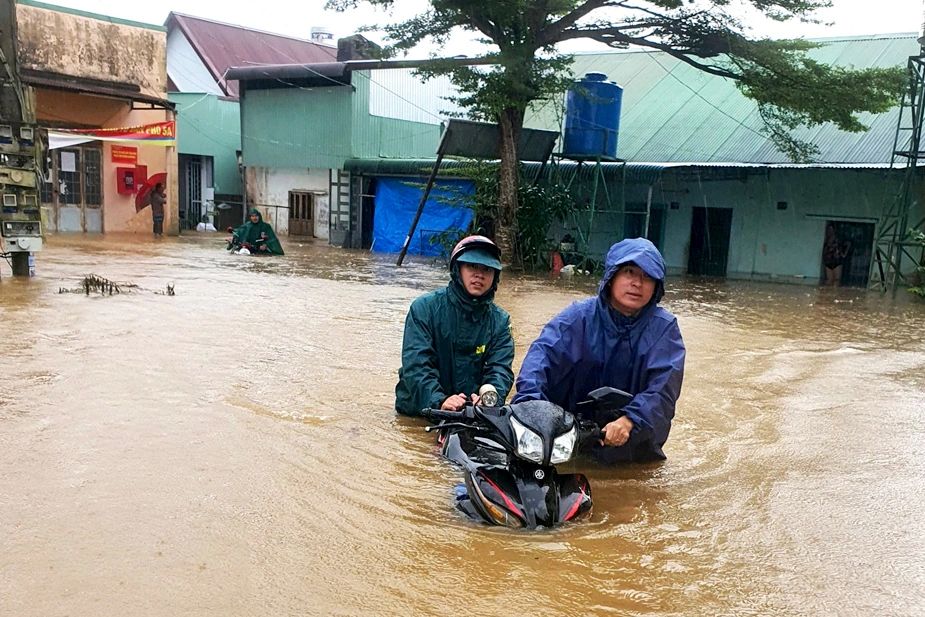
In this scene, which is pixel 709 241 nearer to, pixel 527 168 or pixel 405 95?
pixel 527 168

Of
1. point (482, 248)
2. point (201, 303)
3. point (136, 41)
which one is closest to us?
point (482, 248)

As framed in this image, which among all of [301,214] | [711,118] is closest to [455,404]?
[711,118]

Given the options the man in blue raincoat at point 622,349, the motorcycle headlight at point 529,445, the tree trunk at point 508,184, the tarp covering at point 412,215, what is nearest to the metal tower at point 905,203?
the tree trunk at point 508,184

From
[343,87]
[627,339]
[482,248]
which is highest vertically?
[343,87]

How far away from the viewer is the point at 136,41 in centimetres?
2277

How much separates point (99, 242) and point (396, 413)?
1716 cm

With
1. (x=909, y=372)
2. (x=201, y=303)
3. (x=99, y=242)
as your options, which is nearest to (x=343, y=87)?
(x=99, y=242)

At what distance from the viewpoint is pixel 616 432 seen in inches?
149

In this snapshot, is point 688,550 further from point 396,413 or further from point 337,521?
point 396,413

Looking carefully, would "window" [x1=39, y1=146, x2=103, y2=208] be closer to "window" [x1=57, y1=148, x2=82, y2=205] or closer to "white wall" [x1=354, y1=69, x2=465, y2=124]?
"window" [x1=57, y1=148, x2=82, y2=205]

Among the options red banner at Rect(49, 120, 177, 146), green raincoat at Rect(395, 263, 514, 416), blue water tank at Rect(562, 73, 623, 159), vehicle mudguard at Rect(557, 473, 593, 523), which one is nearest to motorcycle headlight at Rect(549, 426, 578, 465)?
vehicle mudguard at Rect(557, 473, 593, 523)

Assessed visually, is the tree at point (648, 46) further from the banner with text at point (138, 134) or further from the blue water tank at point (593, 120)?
the banner with text at point (138, 134)

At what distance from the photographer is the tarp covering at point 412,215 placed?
72.7 ft

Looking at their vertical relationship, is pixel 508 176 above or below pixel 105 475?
above
